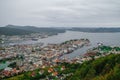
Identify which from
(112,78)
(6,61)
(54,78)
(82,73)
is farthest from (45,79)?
(6,61)

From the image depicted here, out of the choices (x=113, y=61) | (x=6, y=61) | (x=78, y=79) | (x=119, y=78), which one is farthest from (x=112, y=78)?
(x=6, y=61)

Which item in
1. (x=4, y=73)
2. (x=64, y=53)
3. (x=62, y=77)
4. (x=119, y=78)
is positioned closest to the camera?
(x=119, y=78)

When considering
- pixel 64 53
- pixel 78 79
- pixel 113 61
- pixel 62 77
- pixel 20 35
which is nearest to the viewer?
pixel 78 79

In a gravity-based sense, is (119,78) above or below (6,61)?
above

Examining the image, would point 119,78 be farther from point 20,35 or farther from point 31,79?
point 20,35

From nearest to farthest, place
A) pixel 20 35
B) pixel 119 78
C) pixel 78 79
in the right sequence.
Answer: pixel 119 78, pixel 78 79, pixel 20 35

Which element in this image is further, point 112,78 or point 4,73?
point 4,73

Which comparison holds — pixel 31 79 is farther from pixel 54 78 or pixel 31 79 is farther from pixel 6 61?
pixel 6 61

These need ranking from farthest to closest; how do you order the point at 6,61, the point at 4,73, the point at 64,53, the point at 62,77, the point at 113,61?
1. the point at 64,53
2. the point at 6,61
3. the point at 4,73
4. the point at 62,77
5. the point at 113,61

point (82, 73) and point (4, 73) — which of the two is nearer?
point (82, 73)
